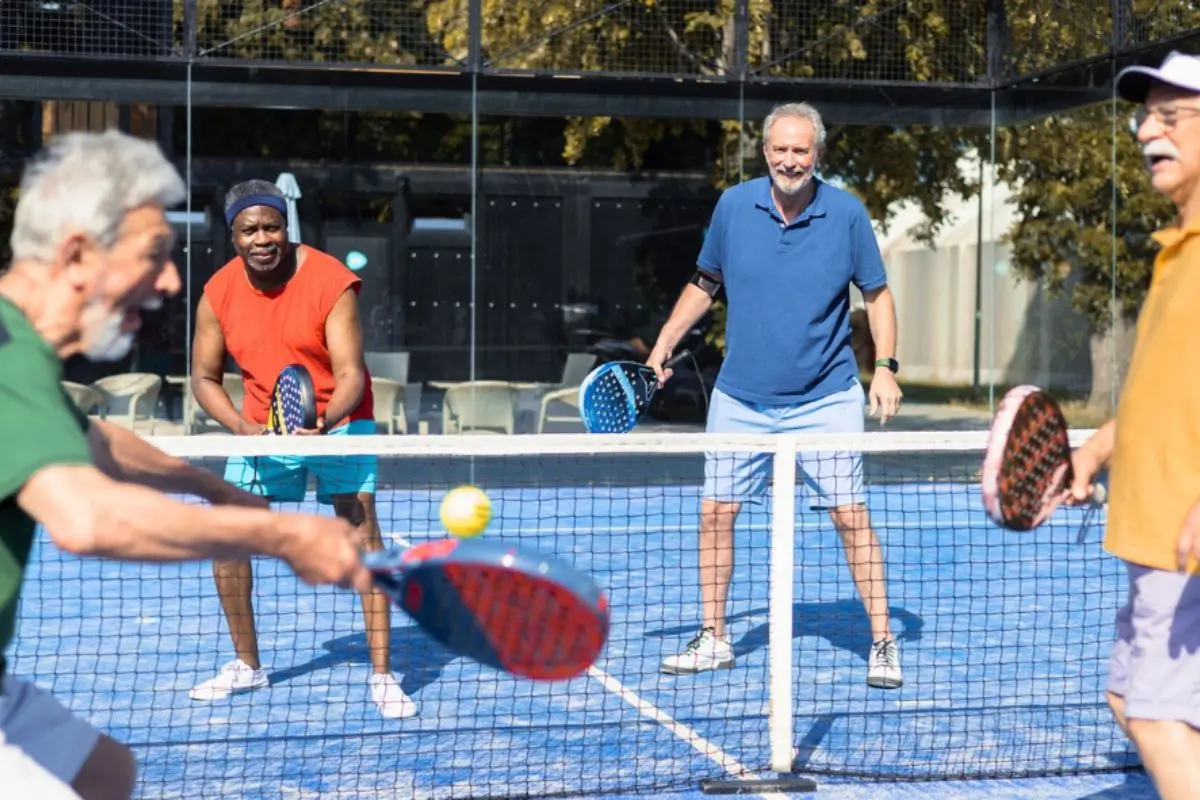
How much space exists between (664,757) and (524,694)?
1.08m

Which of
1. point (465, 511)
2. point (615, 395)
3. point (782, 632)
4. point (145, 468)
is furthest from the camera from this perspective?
point (615, 395)

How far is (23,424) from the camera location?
236 cm

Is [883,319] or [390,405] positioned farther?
[390,405]

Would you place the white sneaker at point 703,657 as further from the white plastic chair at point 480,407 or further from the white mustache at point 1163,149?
the white plastic chair at point 480,407

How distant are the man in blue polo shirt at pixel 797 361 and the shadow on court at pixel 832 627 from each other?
71 centimetres

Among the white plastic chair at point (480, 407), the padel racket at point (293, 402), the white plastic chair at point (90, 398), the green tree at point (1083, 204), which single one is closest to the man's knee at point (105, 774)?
the padel racket at point (293, 402)

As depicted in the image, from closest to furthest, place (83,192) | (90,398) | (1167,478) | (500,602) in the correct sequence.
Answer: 1. (83,192)
2. (500,602)
3. (1167,478)
4. (90,398)

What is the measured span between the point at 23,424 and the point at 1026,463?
2.09m

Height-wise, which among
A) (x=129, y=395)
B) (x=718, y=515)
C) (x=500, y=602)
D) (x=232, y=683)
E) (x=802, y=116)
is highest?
(x=802, y=116)

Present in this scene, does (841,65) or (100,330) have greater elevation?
(841,65)

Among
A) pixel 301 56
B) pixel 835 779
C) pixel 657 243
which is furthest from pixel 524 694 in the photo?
pixel 657 243

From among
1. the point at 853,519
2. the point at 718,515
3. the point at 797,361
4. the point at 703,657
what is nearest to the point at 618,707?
the point at 703,657

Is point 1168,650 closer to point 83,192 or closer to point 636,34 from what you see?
point 83,192

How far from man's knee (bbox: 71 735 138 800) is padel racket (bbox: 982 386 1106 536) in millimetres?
1731
